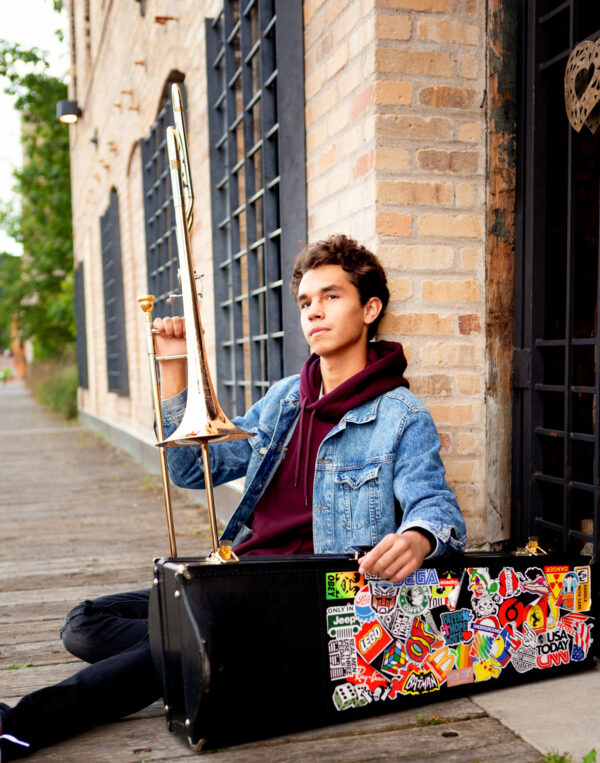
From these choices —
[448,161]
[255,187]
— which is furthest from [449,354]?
[255,187]

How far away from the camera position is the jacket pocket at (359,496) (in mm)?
2439

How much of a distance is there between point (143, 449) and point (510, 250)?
6341 millimetres

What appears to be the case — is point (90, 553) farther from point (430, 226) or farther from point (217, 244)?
point (430, 226)

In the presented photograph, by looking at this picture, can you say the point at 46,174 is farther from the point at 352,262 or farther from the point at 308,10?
the point at 352,262

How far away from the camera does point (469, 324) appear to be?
10.4ft

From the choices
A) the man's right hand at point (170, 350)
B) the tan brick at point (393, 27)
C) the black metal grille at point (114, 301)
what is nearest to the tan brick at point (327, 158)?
the tan brick at point (393, 27)

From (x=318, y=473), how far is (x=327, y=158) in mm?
1662

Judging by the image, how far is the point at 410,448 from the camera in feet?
7.98

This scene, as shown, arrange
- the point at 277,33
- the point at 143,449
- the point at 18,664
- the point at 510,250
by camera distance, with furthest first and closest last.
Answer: the point at 143,449 < the point at 277,33 < the point at 510,250 < the point at 18,664

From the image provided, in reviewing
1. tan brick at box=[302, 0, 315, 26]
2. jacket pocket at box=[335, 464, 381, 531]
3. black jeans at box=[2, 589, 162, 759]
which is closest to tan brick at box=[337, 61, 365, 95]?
tan brick at box=[302, 0, 315, 26]

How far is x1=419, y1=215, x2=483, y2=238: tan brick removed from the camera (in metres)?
3.09

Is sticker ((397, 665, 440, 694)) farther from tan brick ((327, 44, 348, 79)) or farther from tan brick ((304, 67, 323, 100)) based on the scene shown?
tan brick ((304, 67, 323, 100))

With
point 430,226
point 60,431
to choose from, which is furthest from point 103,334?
point 430,226

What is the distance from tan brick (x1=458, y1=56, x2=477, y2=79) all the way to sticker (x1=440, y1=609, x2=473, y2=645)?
2.08 m
